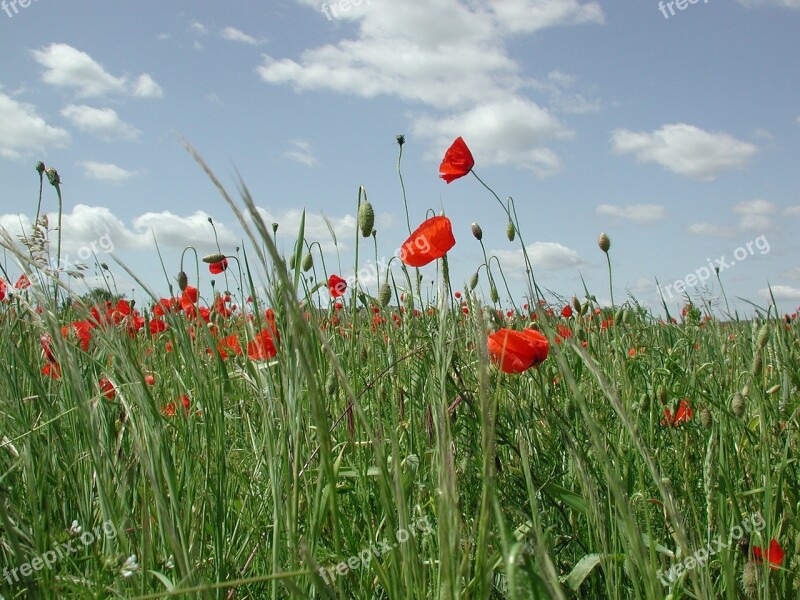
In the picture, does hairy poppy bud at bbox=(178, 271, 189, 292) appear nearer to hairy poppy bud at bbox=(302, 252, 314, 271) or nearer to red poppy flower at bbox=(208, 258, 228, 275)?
red poppy flower at bbox=(208, 258, 228, 275)

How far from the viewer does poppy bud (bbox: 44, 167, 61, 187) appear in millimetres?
2355

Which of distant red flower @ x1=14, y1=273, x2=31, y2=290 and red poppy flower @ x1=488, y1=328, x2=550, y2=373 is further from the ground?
distant red flower @ x1=14, y1=273, x2=31, y2=290

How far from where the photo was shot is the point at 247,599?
1213mm

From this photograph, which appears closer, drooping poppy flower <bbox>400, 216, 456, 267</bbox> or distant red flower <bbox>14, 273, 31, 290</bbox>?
drooping poppy flower <bbox>400, 216, 456, 267</bbox>

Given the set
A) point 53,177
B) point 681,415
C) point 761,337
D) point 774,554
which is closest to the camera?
point 774,554

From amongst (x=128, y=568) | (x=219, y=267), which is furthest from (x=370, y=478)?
(x=219, y=267)

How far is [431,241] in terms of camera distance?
1.61m

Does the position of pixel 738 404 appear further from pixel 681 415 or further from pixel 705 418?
pixel 681 415

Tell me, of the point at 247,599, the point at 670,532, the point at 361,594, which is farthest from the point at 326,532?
the point at 670,532

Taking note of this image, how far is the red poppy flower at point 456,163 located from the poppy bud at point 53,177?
129 cm

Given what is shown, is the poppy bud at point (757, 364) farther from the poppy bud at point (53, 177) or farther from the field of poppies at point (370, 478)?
the poppy bud at point (53, 177)

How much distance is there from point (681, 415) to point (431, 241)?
832 millimetres

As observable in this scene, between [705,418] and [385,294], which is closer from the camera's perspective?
[705,418]

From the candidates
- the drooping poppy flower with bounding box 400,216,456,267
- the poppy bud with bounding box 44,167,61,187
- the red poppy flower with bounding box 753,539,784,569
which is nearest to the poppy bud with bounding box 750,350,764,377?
the red poppy flower with bounding box 753,539,784,569
